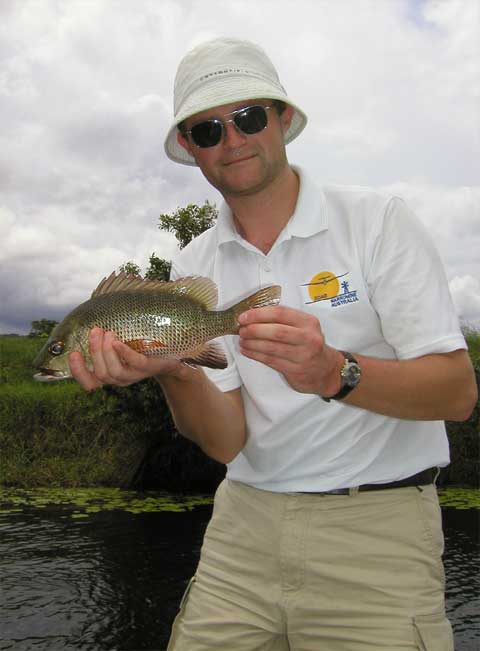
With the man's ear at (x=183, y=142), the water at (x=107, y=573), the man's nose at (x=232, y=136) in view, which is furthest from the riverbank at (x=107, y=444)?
the man's nose at (x=232, y=136)

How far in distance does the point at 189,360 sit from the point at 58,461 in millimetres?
9352

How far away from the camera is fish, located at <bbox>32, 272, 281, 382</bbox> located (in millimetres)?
3135

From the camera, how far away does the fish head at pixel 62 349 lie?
3.37 metres

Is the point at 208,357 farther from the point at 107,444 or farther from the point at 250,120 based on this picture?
the point at 107,444

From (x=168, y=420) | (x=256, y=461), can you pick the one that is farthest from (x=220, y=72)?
(x=168, y=420)

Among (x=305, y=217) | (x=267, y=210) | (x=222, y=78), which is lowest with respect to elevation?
(x=305, y=217)

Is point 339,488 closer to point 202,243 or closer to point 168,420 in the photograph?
point 202,243

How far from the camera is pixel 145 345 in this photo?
316cm

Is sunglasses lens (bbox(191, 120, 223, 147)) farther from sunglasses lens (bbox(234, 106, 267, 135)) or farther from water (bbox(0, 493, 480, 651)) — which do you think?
water (bbox(0, 493, 480, 651))

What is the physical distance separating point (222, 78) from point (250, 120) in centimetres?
26

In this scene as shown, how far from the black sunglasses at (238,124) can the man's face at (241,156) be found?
0.07 ft

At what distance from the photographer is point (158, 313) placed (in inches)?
128

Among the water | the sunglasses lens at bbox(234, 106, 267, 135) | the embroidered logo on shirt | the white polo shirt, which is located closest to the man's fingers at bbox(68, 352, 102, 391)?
the white polo shirt

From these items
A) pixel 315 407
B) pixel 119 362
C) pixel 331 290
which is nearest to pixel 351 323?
pixel 331 290
